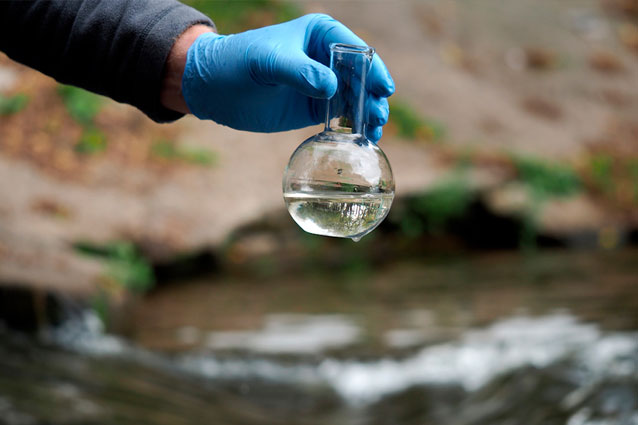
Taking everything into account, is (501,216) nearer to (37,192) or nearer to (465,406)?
(465,406)

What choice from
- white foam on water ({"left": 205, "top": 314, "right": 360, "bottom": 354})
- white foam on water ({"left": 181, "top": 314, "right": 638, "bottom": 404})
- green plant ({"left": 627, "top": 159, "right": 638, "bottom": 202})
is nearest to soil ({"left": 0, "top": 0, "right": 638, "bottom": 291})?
green plant ({"left": 627, "top": 159, "right": 638, "bottom": 202})

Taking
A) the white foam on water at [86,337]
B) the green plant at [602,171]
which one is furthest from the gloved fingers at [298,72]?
the green plant at [602,171]

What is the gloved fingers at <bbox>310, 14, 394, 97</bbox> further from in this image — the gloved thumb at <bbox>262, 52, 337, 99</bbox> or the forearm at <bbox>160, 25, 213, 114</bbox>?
the forearm at <bbox>160, 25, 213, 114</bbox>

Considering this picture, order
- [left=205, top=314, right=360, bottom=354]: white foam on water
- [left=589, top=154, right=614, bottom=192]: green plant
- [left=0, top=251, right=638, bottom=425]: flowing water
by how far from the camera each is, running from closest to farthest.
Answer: [left=0, top=251, right=638, bottom=425]: flowing water, [left=205, top=314, right=360, bottom=354]: white foam on water, [left=589, top=154, right=614, bottom=192]: green plant

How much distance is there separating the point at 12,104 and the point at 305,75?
6.71 m

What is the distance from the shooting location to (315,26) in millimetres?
2055

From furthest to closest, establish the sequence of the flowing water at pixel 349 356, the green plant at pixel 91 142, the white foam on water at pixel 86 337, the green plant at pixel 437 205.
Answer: the green plant at pixel 437 205 < the green plant at pixel 91 142 < the white foam on water at pixel 86 337 < the flowing water at pixel 349 356

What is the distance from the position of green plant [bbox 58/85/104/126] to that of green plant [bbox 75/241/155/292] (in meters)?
2.13

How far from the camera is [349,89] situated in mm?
1785

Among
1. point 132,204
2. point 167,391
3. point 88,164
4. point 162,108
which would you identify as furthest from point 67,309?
point 162,108

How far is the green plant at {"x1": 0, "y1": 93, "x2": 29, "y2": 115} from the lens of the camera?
750 cm

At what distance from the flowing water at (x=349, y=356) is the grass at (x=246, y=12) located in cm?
466

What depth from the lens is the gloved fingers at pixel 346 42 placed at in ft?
6.48

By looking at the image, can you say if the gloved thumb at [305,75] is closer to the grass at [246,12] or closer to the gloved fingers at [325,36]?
the gloved fingers at [325,36]
